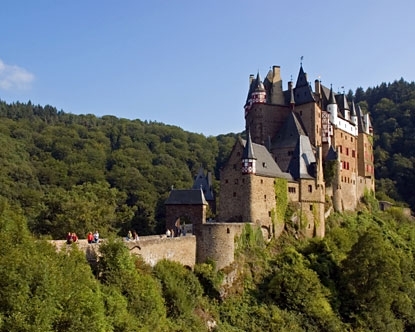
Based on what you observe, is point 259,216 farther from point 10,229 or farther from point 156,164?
point 156,164

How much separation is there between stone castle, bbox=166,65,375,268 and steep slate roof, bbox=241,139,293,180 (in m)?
0.10

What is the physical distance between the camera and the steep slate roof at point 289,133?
Answer: 50.2 m

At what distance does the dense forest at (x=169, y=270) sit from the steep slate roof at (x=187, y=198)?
448 centimetres

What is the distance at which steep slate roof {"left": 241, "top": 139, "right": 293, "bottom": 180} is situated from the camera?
42812 mm

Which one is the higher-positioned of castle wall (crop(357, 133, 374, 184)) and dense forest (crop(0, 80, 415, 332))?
castle wall (crop(357, 133, 374, 184))

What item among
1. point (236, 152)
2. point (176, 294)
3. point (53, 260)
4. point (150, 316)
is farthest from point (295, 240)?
point (53, 260)

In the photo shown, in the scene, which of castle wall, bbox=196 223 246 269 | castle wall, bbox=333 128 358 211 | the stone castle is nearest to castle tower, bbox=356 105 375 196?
the stone castle

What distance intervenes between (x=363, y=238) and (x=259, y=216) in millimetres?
8444

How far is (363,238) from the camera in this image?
41469 millimetres

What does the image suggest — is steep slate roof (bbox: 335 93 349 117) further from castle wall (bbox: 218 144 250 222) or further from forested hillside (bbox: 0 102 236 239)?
forested hillside (bbox: 0 102 236 239)

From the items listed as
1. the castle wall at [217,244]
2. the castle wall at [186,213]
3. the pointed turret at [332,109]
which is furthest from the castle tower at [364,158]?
the castle wall at [217,244]

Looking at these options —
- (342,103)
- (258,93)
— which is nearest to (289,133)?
(258,93)

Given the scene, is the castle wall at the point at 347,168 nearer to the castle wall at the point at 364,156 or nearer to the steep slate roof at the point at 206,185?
the castle wall at the point at 364,156

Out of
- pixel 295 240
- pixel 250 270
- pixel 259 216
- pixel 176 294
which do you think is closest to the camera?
pixel 176 294
